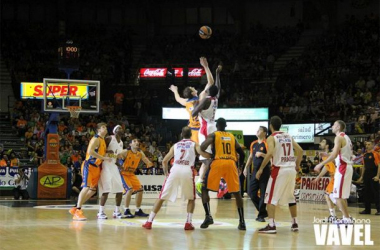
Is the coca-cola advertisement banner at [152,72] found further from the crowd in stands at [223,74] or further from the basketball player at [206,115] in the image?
the basketball player at [206,115]

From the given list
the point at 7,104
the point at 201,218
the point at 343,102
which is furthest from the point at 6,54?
the point at 201,218

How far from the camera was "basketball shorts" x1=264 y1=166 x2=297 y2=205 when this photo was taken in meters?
11.4

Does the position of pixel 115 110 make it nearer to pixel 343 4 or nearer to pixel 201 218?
pixel 343 4

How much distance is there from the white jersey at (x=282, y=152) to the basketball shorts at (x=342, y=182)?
1.25 m

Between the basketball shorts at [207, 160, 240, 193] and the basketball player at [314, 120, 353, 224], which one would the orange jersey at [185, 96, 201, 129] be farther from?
the basketball player at [314, 120, 353, 224]

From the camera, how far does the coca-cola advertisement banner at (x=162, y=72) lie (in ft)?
115

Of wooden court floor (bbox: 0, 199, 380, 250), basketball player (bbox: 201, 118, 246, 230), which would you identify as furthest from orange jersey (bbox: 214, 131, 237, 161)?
wooden court floor (bbox: 0, 199, 380, 250)

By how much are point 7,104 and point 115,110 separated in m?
5.64

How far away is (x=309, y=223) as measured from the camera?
45.7 ft

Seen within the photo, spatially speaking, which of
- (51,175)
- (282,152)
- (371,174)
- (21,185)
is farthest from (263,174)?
(21,185)

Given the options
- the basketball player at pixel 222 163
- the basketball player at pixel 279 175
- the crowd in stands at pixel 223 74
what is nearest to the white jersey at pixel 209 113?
the basketball player at pixel 222 163

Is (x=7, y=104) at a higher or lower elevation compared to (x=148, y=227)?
higher

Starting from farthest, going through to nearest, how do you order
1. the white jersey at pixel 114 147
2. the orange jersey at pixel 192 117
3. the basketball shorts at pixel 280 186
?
the white jersey at pixel 114 147
the orange jersey at pixel 192 117
the basketball shorts at pixel 280 186

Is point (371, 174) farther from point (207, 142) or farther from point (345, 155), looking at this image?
point (207, 142)
